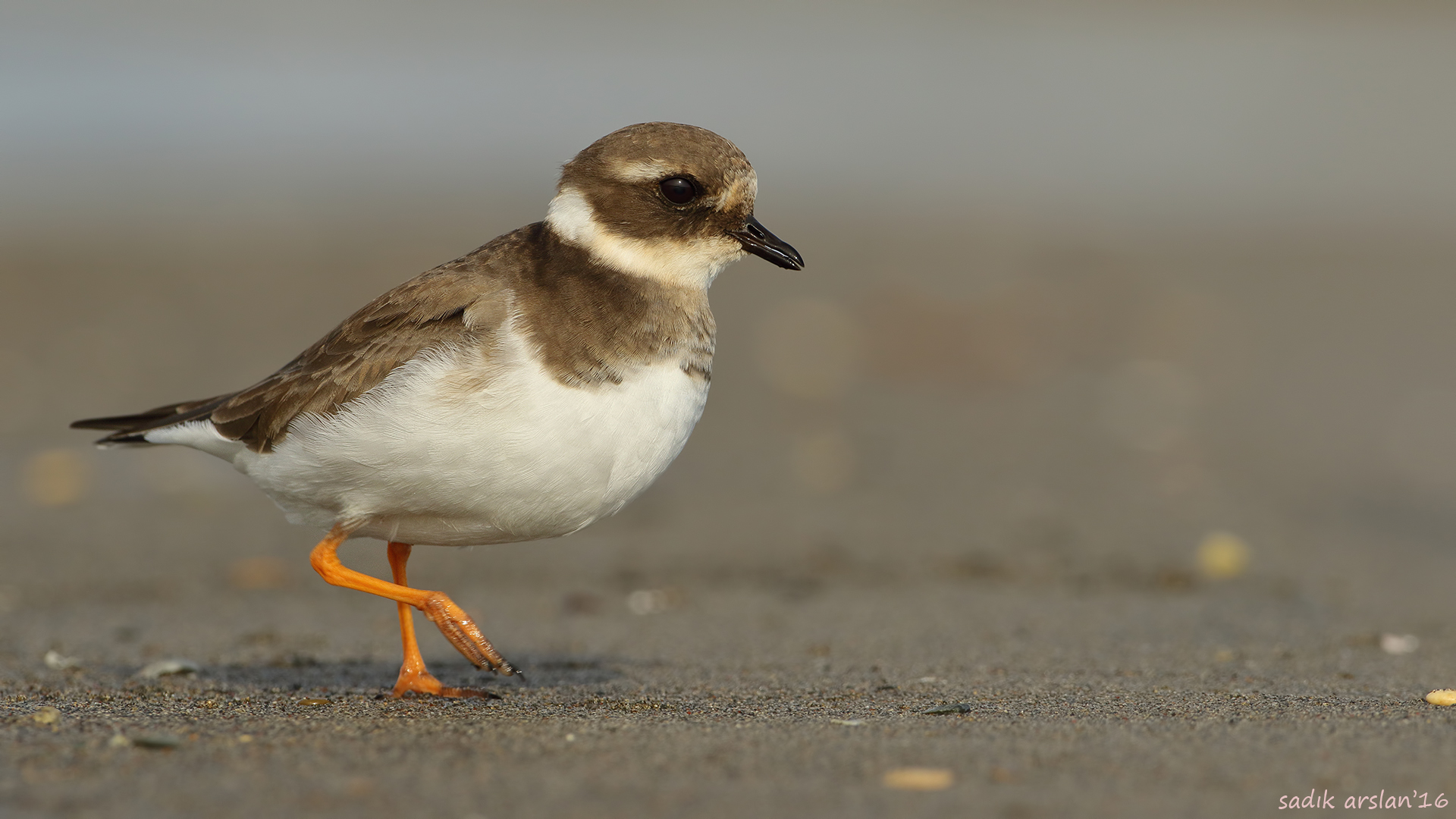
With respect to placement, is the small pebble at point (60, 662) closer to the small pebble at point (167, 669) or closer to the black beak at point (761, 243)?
the small pebble at point (167, 669)

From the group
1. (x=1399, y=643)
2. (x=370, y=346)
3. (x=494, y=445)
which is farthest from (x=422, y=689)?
(x=1399, y=643)

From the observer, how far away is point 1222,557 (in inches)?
309

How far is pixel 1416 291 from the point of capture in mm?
14602

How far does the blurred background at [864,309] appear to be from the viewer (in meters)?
8.09

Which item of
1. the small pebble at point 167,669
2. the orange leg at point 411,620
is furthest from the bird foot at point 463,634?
the small pebble at point 167,669

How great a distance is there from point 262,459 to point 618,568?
2934mm

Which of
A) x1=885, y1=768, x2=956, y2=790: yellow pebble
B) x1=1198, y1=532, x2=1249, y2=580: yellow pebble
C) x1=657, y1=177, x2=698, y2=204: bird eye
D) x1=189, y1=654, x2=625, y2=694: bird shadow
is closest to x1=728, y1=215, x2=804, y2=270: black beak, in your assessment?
x1=657, y1=177, x2=698, y2=204: bird eye

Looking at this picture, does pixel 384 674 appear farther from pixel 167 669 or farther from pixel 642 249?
pixel 642 249

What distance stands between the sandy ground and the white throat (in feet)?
5.03

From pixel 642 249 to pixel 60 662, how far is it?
303 cm

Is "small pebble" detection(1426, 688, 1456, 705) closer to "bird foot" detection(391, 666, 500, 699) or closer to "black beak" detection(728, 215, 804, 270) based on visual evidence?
"black beak" detection(728, 215, 804, 270)

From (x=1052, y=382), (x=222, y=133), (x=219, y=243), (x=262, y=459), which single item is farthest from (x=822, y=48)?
(x=262, y=459)

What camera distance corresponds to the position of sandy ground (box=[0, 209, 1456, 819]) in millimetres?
3846

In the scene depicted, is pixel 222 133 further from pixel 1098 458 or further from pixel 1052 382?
pixel 1098 458
